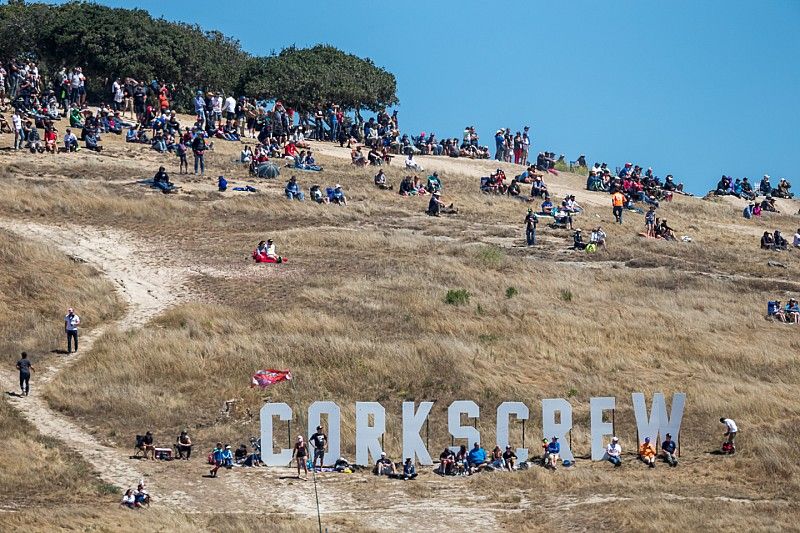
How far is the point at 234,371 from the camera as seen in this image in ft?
148

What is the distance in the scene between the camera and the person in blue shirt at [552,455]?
1571 inches

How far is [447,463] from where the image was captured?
39438mm

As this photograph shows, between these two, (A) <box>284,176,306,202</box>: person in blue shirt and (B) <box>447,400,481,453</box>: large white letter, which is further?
(A) <box>284,176,306,202</box>: person in blue shirt

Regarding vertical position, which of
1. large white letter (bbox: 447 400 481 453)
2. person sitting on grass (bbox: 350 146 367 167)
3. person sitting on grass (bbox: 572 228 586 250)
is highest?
person sitting on grass (bbox: 350 146 367 167)

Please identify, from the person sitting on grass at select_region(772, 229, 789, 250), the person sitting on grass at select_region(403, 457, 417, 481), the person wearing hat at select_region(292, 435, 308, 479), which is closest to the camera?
the person wearing hat at select_region(292, 435, 308, 479)

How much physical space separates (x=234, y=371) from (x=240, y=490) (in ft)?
26.7

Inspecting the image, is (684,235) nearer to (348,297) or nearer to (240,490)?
(348,297)

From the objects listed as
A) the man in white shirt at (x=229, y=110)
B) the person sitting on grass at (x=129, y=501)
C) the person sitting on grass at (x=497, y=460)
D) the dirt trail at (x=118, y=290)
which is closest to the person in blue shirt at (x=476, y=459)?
the person sitting on grass at (x=497, y=460)

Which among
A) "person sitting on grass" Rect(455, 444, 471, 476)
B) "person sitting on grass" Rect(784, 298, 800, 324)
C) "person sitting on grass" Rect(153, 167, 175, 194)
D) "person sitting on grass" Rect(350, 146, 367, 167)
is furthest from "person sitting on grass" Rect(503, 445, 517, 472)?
"person sitting on grass" Rect(350, 146, 367, 167)

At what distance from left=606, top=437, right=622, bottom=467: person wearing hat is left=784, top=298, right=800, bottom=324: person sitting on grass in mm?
14530

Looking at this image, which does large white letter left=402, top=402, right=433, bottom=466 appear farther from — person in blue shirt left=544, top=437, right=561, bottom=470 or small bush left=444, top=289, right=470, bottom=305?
small bush left=444, top=289, right=470, bottom=305

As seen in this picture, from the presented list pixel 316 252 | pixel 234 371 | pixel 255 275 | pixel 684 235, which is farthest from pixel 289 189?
pixel 234 371

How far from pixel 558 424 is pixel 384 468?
4.91m

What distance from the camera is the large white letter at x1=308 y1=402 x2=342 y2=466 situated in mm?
39375
